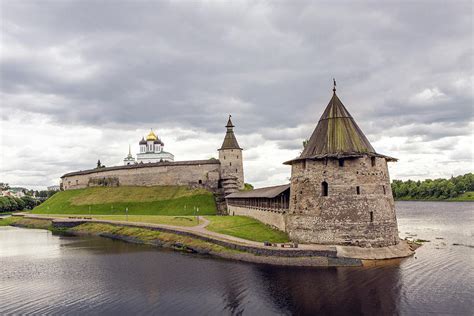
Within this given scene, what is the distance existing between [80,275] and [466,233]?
39.9 m

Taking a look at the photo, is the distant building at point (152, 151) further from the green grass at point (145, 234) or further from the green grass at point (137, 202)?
the green grass at point (145, 234)

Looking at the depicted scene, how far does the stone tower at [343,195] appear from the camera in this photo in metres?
29.5

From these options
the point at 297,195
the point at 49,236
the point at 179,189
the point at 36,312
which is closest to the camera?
the point at 36,312

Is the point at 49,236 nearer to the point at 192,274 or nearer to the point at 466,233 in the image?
the point at 192,274

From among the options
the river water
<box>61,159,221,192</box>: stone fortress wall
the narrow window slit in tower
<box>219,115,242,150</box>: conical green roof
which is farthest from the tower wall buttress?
the narrow window slit in tower

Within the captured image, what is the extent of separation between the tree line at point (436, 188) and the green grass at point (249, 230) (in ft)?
310

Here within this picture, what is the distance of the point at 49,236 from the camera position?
1897 inches

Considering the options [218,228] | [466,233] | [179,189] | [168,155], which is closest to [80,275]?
[218,228]

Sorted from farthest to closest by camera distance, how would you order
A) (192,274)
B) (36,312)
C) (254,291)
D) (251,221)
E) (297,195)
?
1. (251,221)
2. (297,195)
3. (192,274)
4. (254,291)
5. (36,312)

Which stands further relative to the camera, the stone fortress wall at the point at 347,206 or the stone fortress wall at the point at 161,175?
the stone fortress wall at the point at 161,175

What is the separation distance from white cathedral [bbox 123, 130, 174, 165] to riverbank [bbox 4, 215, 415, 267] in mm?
64885

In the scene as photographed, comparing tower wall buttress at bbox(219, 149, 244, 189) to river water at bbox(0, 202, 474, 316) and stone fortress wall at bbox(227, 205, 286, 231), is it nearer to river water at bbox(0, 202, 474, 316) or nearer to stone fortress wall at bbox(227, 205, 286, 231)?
stone fortress wall at bbox(227, 205, 286, 231)

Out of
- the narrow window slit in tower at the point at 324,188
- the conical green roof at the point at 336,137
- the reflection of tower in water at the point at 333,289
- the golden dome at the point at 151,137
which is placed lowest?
the reflection of tower in water at the point at 333,289

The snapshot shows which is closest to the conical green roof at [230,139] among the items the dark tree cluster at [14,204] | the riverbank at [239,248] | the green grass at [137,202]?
the green grass at [137,202]
